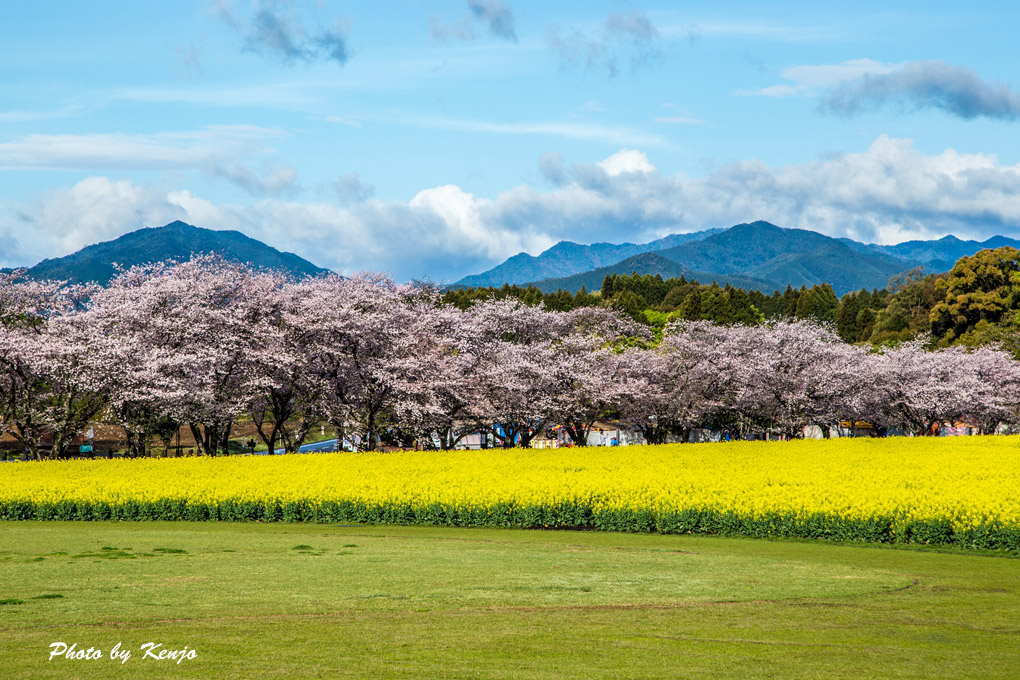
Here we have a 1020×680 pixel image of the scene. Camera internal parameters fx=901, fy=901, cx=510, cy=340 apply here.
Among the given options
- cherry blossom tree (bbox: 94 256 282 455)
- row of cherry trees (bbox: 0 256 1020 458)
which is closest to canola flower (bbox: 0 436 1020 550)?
cherry blossom tree (bbox: 94 256 282 455)

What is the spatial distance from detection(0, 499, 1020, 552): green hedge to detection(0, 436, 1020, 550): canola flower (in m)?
0.03

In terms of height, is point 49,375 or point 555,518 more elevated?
point 49,375

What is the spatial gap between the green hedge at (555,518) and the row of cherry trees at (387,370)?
13532mm

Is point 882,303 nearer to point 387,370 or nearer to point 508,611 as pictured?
point 387,370

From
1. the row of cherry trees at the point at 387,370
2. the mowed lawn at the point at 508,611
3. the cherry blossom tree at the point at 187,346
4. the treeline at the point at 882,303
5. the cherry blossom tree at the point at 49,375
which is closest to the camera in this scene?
the mowed lawn at the point at 508,611

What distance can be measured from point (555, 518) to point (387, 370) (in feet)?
79.3

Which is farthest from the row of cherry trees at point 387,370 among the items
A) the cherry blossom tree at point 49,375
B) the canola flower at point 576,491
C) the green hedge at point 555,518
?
the green hedge at point 555,518

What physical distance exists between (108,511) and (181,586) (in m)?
14.9

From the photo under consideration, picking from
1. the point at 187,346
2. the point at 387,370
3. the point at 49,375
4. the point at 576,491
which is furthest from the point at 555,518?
the point at 49,375

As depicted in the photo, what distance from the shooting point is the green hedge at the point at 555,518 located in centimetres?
1802

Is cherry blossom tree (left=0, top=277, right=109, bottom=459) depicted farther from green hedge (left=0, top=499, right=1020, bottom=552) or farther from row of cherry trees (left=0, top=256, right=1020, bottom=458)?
green hedge (left=0, top=499, right=1020, bottom=552)

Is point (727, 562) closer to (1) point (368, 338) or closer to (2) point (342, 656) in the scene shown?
(2) point (342, 656)

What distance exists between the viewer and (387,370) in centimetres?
4462

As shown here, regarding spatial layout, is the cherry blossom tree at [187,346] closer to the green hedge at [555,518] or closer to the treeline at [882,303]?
the green hedge at [555,518]
